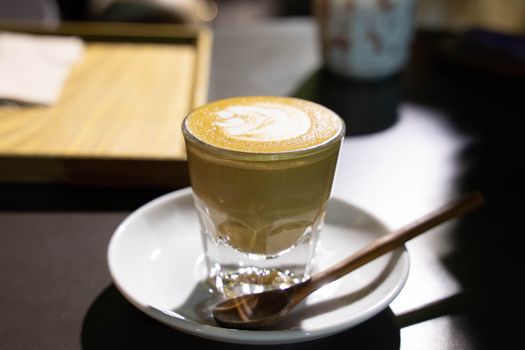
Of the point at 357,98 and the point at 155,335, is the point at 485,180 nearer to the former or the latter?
the point at 357,98

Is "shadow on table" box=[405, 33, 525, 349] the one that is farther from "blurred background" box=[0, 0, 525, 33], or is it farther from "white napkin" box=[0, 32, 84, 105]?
"white napkin" box=[0, 32, 84, 105]

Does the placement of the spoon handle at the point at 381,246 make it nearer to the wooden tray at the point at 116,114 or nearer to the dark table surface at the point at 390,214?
the dark table surface at the point at 390,214

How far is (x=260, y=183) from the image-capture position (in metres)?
0.43

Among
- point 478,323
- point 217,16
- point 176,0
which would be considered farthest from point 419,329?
point 217,16

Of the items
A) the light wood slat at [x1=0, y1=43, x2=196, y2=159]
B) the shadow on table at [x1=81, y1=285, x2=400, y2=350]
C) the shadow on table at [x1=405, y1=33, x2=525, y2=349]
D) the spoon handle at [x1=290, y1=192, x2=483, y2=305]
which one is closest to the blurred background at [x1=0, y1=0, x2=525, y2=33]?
the shadow on table at [x1=405, y1=33, x2=525, y2=349]

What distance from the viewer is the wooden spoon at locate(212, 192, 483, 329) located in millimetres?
422

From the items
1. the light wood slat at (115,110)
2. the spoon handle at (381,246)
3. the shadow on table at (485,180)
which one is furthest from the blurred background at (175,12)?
the spoon handle at (381,246)

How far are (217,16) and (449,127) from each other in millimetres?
1941

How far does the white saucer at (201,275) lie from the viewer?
39 cm

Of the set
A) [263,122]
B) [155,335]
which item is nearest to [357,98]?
[263,122]

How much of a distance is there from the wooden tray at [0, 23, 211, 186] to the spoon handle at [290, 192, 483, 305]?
0.24 m

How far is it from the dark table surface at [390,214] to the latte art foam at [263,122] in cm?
13

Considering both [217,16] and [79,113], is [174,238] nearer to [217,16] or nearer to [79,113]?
[79,113]

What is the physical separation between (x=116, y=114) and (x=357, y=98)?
0.37m
